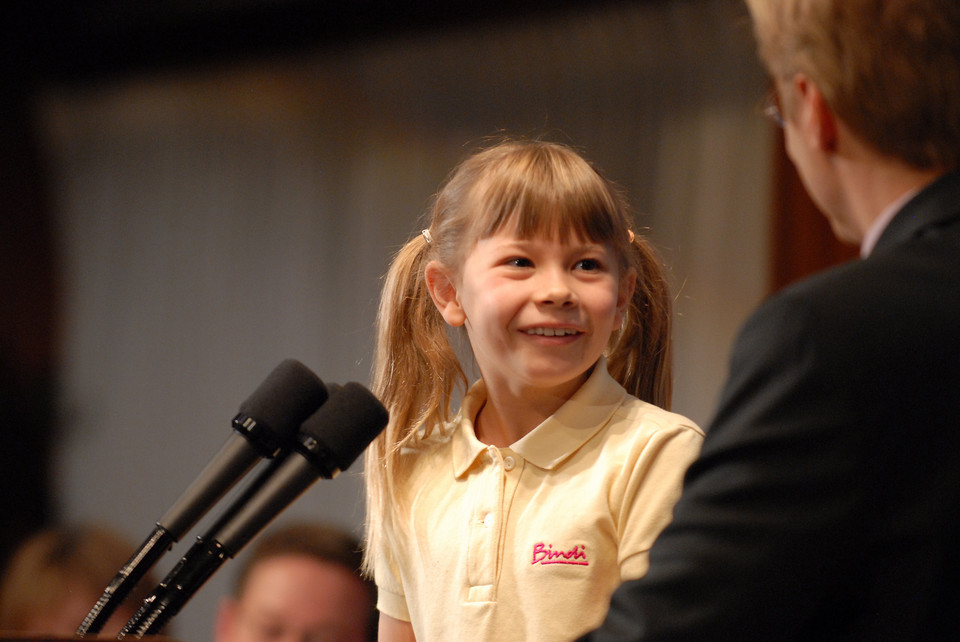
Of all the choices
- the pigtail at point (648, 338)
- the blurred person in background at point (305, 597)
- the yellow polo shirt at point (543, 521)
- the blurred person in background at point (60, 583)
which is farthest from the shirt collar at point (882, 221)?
the blurred person in background at point (60, 583)

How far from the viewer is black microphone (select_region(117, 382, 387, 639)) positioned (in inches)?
34.7

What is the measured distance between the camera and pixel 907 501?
2.18 ft

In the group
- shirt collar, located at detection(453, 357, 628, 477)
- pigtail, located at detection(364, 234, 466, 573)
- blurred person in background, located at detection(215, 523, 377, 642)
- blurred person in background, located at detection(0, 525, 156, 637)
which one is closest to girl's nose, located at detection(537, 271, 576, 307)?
shirt collar, located at detection(453, 357, 628, 477)

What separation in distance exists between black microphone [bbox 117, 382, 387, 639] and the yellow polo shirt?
26 cm

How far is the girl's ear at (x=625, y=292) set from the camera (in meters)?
1.23

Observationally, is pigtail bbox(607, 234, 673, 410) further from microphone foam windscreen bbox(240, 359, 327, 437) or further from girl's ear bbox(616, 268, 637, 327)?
microphone foam windscreen bbox(240, 359, 327, 437)

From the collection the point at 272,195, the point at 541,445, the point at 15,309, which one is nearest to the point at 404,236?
the point at 272,195

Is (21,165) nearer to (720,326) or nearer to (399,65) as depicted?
(399,65)

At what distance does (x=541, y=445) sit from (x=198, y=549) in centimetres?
43

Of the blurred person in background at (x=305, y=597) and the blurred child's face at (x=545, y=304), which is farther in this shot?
the blurred person in background at (x=305, y=597)

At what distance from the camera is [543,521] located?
44.5 inches

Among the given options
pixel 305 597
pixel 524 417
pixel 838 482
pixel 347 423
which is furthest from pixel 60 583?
pixel 838 482

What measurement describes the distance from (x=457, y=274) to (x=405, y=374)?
15 cm

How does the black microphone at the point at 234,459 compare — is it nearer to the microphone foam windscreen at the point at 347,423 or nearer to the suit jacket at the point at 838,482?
the microphone foam windscreen at the point at 347,423
